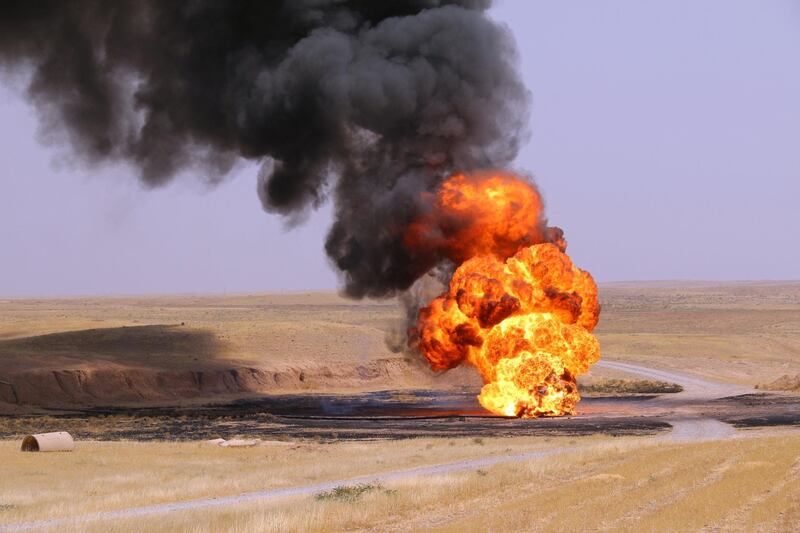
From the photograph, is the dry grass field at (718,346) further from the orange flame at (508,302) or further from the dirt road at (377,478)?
the orange flame at (508,302)

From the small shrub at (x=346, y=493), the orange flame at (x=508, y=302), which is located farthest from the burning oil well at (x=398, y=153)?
the small shrub at (x=346, y=493)

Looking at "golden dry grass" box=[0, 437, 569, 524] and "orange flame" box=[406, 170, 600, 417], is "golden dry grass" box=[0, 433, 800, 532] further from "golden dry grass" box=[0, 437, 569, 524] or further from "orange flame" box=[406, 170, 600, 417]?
"orange flame" box=[406, 170, 600, 417]

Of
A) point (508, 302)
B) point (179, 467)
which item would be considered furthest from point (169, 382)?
point (179, 467)

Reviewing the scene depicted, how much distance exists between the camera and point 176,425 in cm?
5847

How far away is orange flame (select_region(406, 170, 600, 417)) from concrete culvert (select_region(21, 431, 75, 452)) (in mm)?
25033

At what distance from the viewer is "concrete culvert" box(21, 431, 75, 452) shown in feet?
144

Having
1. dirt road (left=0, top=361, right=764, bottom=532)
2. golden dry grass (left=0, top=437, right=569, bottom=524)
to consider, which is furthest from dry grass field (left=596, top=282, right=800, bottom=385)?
golden dry grass (left=0, top=437, right=569, bottom=524)

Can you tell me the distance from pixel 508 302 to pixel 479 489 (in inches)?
1193

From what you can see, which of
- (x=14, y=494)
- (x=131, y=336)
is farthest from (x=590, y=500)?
(x=131, y=336)

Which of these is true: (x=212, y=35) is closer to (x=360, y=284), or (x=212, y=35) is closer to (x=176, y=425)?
(x=360, y=284)

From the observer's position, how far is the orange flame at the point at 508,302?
2402 inches

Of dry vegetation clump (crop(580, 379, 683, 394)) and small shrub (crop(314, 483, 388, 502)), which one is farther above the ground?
small shrub (crop(314, 483, 388, 502))

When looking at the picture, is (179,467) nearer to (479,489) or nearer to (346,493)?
(346,493)

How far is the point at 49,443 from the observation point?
44000mm
